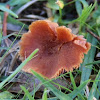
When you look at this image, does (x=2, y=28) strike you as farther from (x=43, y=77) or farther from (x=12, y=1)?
(x=43, y=77)

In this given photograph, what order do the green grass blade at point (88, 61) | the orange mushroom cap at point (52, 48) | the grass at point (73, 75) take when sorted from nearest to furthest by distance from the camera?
the grass at point (73, 75) < the orange mushroom cap at point (52, 48) < the green grass blade at point (88, 61)

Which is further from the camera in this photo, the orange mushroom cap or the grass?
the orange mushroom cap

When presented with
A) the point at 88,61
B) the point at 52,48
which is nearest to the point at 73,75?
the point at 88,61

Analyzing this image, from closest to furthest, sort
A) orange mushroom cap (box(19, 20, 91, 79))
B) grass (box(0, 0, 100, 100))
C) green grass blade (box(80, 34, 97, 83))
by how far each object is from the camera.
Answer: grass (box(0, 0, 100, 100))
orange mushroom cap (box(19, 20, 91, 79))
green grass blade (box(80, 34, 97, 83))

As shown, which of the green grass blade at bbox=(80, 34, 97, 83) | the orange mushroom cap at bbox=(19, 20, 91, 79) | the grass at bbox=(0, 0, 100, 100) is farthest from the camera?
the green grass blade at bbox=(80, 34, 97, 83)

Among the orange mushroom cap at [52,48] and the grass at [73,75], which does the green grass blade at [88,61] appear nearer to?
the grass at [73,75]

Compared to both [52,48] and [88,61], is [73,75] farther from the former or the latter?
[52,48]

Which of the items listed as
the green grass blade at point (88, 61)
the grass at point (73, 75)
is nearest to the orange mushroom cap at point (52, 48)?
the grass at point (73, 75)

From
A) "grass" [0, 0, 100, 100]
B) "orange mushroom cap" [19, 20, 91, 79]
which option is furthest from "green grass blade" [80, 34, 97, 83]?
"orange mushroom cap" [19, 20, 91, 79]

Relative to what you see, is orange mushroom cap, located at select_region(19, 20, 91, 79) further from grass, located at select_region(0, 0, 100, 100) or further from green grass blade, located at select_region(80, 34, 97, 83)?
green grass blade, located at select_region(80, 34, 97, 83)

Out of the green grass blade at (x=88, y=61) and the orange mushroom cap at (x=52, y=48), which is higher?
the orange mushroom cap at (x=52, y=48)
